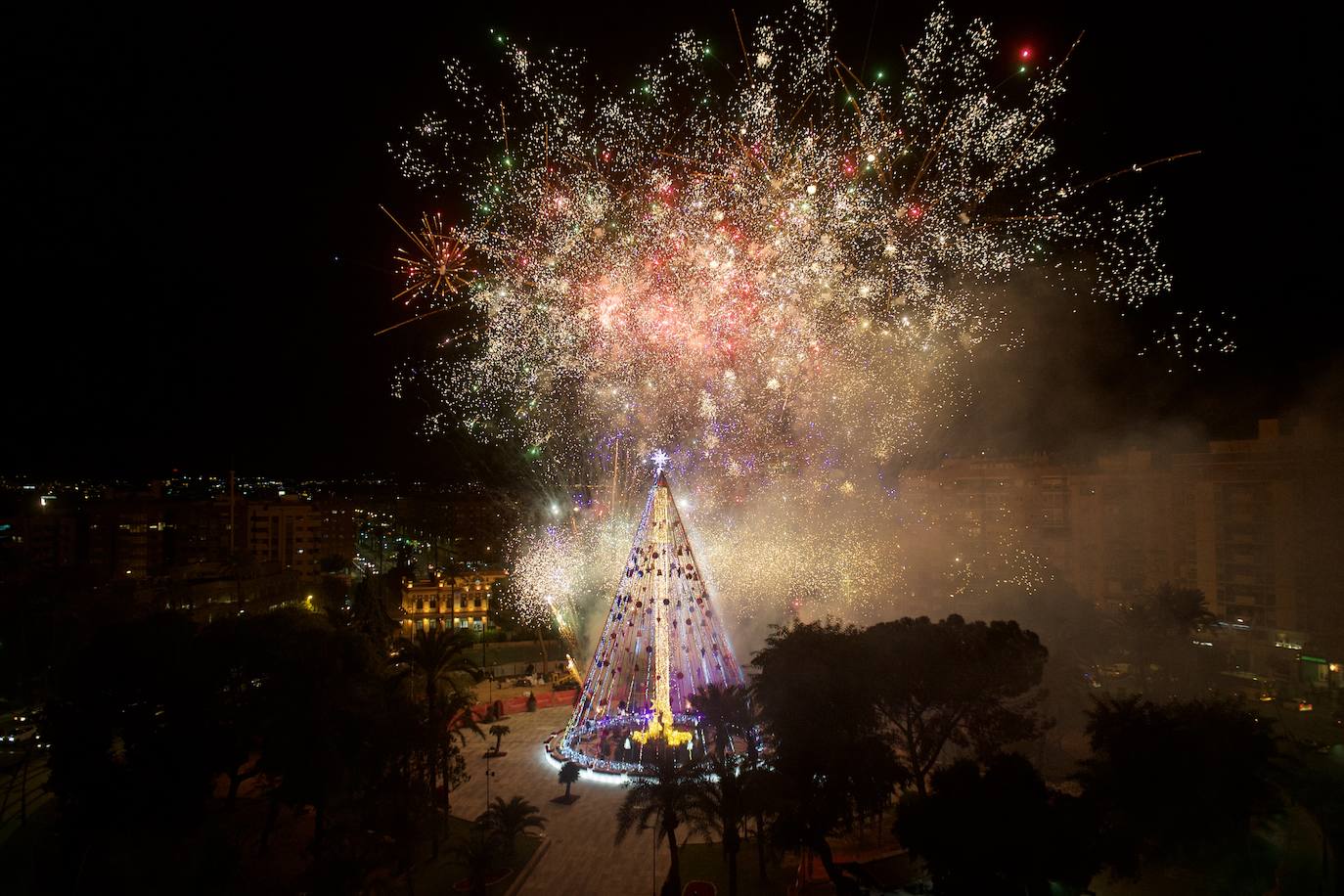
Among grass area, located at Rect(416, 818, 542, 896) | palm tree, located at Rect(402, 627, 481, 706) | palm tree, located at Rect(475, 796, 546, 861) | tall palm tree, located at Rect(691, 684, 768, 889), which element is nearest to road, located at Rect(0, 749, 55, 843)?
palm tree, located at Rect(402, 627, 481, 706)

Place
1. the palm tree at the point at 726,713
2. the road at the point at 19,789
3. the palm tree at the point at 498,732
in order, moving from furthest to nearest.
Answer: the palm tree at the point at 498,732 < the road at the point at 19,789 < the palm tree at the point at 726,713

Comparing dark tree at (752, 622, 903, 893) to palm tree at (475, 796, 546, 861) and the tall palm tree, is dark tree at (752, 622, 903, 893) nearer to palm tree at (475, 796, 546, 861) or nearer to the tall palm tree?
the tall palm tree

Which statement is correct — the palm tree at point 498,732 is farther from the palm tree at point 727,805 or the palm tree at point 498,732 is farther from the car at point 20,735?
the car at point 20,735

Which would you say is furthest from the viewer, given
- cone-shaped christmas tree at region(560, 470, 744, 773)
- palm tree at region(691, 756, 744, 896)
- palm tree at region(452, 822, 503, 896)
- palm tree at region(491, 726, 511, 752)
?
palm tree at region(491, 726, 511, 752)

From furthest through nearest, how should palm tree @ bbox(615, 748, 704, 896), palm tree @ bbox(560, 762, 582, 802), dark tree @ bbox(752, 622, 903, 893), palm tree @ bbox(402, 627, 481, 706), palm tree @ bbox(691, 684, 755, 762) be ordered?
palm tree @ bbox(560, 762, 582, 802) < palm tree @ bbox(402, 627, 481, 706) < palm tree @ bbox(691, 684, 755, 762) < palm tree @ bbox(615, 748, 704, 896) < dark tree @ bbox(752, 622, 903, 893)

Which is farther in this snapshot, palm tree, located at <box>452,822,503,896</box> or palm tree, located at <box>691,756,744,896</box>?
palm tree, located at <box>452,822,503,896</box>

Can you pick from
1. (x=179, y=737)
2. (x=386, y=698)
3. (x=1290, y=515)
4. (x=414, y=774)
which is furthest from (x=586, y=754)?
(x=1290, y=515)

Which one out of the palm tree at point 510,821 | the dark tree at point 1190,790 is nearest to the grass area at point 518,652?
the palm tree at point 510,821

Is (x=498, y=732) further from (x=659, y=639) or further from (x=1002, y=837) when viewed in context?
(x=1002, y=837)
